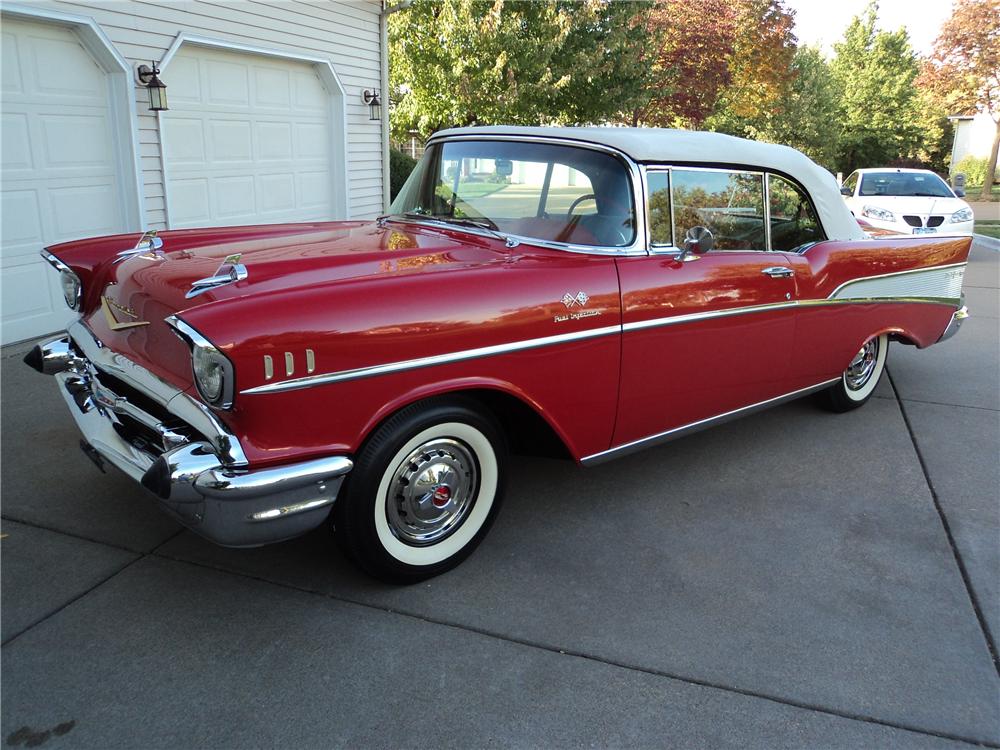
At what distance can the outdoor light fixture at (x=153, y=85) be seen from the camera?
22.2 ft

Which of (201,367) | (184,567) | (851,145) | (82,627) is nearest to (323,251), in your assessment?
(201,367)

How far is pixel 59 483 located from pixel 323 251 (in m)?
1.80

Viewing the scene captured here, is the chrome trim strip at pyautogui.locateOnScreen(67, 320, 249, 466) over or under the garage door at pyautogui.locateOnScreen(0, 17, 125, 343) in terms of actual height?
under

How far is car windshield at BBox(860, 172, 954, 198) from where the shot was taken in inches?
508

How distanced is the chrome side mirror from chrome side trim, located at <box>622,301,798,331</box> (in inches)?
10.5

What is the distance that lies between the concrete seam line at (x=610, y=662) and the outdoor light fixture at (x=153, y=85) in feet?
16.9

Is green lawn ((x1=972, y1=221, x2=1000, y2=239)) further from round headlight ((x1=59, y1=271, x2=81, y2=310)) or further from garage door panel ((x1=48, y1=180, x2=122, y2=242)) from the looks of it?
round headlight ((x1=59, y1=271, x2=81, y2=310))

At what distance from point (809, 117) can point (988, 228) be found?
1597 centimetres

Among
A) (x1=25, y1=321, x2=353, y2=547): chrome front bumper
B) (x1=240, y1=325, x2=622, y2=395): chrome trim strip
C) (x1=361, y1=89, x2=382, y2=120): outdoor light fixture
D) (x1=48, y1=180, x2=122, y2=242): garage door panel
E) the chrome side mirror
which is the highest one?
(x1=361, y1=89, x2=382, y2=120): outdoor light fixture

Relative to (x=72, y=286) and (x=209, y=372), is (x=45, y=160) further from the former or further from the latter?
(x=209, y=372)

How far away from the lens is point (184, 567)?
3.05 m

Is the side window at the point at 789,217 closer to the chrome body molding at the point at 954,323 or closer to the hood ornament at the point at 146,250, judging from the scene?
the chrome body molding at the point at 954,323

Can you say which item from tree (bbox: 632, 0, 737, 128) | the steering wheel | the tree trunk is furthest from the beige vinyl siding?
the tree trunk

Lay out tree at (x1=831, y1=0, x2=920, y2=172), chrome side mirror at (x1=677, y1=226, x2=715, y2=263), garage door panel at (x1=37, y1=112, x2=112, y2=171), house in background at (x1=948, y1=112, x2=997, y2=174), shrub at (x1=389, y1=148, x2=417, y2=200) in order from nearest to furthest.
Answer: chrome side mirror at (x1=677, y1=226, x2=715, y2=263) < garage door panel at (x1=37, y1=112, x2=112, y2=171) < shrub at (x1=389, y1=148, x2=417, y2=200) < house in background at (x1=948, y1=112, x2=997, y2=174) < tree at (x1=831, y1=0, x2=920, y2=172)
